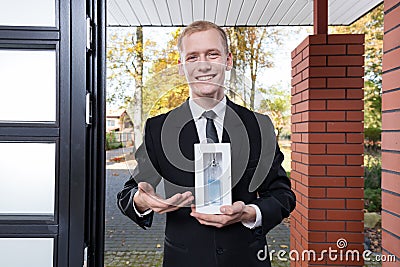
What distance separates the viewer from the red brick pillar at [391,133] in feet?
4.22

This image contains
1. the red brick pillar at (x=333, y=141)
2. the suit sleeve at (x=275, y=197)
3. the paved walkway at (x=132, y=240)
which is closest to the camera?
the suit sleeve at (x=275, y=197)

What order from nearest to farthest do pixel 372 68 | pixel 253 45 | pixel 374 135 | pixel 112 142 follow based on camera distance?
pixel 112 142 < pixel 253 45 < pixel 374 135 < pixel 372 68

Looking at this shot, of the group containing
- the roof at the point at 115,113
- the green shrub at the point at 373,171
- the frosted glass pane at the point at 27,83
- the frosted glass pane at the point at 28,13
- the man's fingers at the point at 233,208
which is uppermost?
the frosted glass pane at the point at 28,13

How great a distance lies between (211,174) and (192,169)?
0.05m

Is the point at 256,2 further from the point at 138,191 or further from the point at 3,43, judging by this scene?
the point at 3,43

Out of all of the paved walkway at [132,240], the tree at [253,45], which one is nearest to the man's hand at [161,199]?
the paved walkway at [132,240]

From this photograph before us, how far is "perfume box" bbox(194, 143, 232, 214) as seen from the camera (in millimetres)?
1225

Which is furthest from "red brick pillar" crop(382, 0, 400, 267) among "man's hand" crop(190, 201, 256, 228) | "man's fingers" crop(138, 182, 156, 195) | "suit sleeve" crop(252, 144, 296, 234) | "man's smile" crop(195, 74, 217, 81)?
"man's fingers" crop(138, 182, 156, 195)

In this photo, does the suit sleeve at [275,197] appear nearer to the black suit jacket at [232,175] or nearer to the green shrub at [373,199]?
the black suit jacket at [232,175]

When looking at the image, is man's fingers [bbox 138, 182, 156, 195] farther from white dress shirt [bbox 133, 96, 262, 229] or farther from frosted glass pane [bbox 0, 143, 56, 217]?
A: frosted glass pane [bbox 0, 143, 56, 217]

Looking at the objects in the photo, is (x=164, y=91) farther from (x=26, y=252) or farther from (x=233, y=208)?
(x=26, y=252)

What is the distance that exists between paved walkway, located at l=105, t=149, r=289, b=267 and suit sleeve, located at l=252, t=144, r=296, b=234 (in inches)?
90.9

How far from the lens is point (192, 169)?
1.25 m

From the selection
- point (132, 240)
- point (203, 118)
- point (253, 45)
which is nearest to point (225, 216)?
point (203, 118)
